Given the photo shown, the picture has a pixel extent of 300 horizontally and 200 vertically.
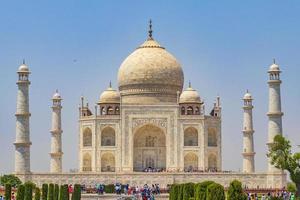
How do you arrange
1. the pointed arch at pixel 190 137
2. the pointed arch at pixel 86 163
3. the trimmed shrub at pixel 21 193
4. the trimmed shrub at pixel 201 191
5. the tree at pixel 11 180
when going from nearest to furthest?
1. the trimmed shrub at pixel 201 191
2. the trimmed shrub at pixel 21 193
3. the tree at pixel 11 180
4. the pointed arch at pixel 190 137
5. the pointed arch at pixel 86 163

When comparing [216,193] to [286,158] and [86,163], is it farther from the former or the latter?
[86,163]

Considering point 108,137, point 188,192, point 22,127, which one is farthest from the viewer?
point 108,137

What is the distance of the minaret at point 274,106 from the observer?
129 feet

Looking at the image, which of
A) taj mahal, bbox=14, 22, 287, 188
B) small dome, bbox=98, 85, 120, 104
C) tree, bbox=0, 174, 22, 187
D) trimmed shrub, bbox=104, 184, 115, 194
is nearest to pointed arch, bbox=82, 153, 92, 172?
taj mahal, bbox=14, 22, 287, 188

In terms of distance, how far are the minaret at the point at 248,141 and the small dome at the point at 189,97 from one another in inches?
97.3

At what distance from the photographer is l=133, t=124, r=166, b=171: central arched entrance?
42.5m

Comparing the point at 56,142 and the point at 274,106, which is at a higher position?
the point at 274,106

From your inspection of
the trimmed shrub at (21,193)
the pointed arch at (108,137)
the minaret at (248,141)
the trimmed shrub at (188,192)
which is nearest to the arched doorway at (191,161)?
the minaret at (248,141)

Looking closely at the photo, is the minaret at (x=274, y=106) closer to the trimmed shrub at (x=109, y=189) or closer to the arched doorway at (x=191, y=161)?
the arched doorway at (x=191, y=161)

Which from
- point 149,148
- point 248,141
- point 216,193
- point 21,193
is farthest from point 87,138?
point 216,193

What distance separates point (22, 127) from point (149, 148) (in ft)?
22.7

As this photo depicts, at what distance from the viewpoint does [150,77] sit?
43.8m

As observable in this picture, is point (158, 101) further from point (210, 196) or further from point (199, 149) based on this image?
point (210, 196)

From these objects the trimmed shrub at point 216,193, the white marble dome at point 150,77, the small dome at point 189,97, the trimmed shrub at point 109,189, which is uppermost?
the white marble dome at point 150,77
